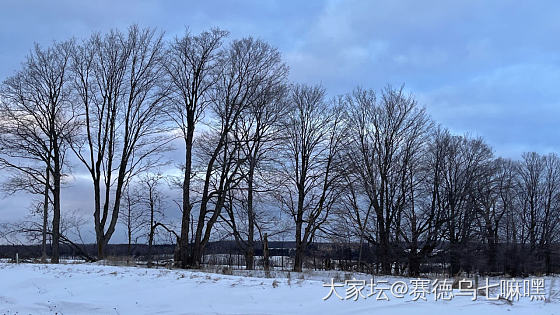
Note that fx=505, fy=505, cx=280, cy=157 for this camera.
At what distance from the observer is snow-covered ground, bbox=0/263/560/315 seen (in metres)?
11.1

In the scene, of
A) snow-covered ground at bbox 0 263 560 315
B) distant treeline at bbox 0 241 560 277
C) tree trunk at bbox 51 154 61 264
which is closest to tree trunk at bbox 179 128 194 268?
distant treeline at bbox 0 241 560 277

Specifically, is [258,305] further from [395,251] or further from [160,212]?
[160,212]

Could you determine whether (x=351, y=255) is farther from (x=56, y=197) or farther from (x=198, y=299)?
(x=198, y=299)

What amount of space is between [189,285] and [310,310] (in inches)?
150

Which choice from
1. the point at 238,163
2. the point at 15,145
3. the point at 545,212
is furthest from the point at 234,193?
Result: the point at 545,212

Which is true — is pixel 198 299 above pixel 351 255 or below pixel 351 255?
above

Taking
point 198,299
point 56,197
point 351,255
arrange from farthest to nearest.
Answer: point 351,255 → point 56,197 → point 198,299

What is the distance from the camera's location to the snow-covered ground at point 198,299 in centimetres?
1107

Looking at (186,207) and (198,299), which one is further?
(186,207)

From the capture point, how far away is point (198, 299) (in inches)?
475

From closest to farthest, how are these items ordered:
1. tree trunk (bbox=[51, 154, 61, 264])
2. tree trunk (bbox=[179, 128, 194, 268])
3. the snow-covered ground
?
the snow-covered ground
tree trunk (bbox=[179, 128, 194, 268])
tree trunk (bbox=[51, 154, 61, 264])

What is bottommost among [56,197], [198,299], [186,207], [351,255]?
[351,255]

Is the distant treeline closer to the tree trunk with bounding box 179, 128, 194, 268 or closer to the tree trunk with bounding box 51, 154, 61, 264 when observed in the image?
the tree trunk with bounding box 51, 154, 61, 264

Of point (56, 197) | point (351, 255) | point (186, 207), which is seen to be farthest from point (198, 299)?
point (351, 255)
